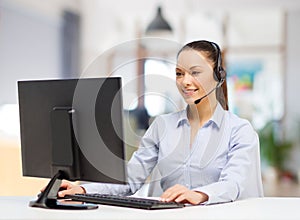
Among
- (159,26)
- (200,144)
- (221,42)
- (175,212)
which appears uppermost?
(159,26)

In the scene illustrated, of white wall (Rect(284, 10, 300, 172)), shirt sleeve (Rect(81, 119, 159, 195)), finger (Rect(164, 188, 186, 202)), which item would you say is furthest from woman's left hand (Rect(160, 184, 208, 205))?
white wall (Rect(284, 10, 300, 172))

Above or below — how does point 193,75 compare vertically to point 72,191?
above

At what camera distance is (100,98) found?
1.86 meters

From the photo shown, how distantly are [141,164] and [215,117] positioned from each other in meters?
0.32

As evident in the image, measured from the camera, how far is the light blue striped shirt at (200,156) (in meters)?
2.12

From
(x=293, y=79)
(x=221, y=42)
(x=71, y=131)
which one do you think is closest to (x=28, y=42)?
(x=221, y=42)

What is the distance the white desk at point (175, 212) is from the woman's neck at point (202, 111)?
1.19ft

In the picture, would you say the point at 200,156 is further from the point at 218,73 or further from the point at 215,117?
the point at 218,73

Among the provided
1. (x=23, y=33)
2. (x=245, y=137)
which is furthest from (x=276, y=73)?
(x=245, y=137)

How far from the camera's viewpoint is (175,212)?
181 cm

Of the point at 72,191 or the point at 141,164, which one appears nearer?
the point at 72,191

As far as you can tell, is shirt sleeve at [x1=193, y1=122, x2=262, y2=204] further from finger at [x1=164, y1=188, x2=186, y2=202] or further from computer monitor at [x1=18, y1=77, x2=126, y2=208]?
computer monitor at [x1=18, y1=77, x2=126, y2=208]

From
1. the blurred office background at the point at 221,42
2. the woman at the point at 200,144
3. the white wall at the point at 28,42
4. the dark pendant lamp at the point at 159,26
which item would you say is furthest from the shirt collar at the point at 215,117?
the blurred office background at the point at 221,42

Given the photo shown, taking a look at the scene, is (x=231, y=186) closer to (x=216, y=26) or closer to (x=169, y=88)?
(x=169, y=88)
